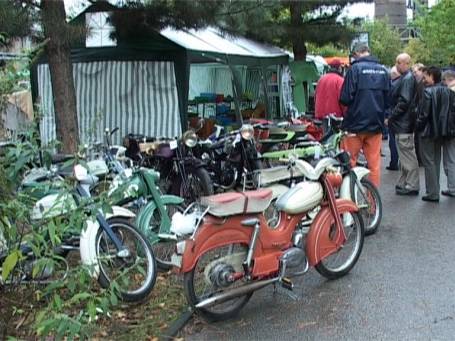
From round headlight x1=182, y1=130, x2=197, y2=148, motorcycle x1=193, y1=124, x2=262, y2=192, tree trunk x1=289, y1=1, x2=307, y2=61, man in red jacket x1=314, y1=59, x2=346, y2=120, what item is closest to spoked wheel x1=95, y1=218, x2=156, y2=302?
round headlight x1=182, y1=130, x2=197, y2=148

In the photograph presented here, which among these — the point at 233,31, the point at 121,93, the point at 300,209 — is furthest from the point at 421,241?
the point at 121,93

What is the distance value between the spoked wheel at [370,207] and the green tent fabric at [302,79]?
9.49 m

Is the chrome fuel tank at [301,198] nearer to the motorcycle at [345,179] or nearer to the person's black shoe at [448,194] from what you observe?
the motorcycle at [345,179]

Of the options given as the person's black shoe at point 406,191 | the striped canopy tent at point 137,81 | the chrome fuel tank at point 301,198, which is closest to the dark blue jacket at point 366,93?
the person's black shoe at point 406,191

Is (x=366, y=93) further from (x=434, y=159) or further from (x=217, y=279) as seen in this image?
(x=217, y=279)

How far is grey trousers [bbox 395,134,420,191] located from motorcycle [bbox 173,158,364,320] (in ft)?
12.3

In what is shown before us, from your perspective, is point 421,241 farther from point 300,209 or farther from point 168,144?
point 168,144

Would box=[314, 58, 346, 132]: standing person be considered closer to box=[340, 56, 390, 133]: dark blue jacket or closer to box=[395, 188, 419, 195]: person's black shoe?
box=[395, 188, 419, 195]: person's black shoe

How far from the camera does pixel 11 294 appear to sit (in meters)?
3.13

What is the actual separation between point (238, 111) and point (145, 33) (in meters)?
2.94

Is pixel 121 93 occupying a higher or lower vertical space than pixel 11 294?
higher

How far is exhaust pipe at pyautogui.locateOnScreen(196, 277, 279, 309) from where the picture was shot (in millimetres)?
4250

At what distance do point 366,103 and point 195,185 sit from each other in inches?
87.9

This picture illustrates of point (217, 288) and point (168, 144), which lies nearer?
point (217, 288)
